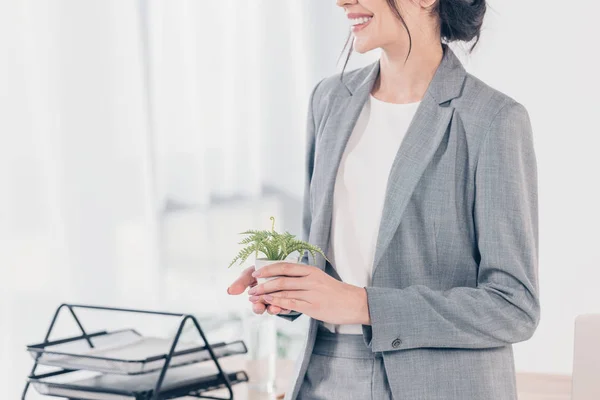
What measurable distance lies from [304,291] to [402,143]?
0.31 metres

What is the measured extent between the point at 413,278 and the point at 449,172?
178 millimetres

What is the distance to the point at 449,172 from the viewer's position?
1310 mm

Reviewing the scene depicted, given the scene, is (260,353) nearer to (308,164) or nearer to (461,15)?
(308,164)

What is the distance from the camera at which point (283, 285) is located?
1.22m

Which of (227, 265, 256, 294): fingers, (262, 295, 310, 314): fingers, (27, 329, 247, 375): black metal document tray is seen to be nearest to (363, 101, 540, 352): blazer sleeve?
(262, 295, 310, 314): fingers

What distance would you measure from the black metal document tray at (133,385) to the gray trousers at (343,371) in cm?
29

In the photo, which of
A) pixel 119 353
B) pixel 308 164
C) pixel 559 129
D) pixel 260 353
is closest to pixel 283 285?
pixel 308 164

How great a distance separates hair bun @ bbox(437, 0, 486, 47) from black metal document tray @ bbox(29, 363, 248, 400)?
2.66 ft

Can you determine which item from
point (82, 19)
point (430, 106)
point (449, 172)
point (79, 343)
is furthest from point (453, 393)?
point (82, 19)

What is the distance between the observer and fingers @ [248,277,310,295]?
1.22 metres

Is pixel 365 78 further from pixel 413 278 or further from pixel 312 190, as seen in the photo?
pixel 413 278

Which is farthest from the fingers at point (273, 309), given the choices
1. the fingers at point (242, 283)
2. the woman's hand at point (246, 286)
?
the fingers at point (242, 283)

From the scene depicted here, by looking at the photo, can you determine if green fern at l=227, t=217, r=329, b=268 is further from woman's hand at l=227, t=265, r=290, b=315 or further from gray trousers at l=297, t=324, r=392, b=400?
gray trousers at l=297, t=324, r=392, b=400

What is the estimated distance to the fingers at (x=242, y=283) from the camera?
1.34 metres
